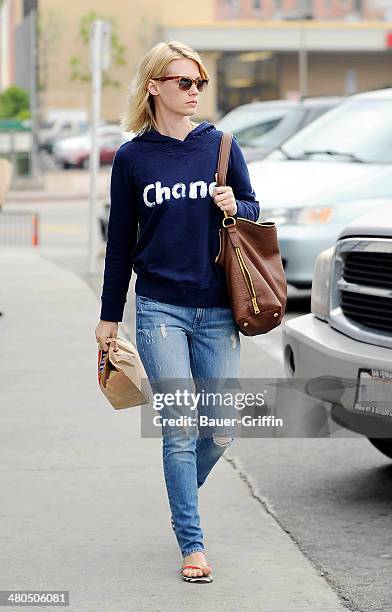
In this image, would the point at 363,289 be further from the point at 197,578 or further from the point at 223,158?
the point at 197,578

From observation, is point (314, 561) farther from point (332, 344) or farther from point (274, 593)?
point (332, 344)

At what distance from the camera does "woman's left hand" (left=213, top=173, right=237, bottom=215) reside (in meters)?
4.81

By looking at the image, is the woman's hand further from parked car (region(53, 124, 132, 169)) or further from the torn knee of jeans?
parked car (region(53, 124, 132, 169))

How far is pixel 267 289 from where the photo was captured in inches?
195

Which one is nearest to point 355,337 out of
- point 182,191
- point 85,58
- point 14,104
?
point 182,191

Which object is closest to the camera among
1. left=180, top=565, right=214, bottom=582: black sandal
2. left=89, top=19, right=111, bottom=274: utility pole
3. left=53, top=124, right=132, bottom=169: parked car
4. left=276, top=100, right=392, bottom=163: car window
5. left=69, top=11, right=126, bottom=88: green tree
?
left=180, top=565, right=214, bottom=582: black sandal

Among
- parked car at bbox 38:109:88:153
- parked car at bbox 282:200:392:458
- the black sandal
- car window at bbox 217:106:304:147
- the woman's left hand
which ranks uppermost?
the woman's left hand

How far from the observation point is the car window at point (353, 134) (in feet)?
41.3

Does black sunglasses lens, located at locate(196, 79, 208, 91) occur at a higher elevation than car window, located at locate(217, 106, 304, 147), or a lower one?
higher

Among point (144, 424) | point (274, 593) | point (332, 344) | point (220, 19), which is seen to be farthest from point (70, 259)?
point (220, 19)

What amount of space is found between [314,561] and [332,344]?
3.33ft

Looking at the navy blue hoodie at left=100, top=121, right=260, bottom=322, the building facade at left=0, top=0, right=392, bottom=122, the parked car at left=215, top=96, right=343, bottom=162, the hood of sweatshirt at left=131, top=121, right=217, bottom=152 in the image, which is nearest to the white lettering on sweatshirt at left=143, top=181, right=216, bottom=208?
the navy blue hoodie at left=100, top=121, right=260, bottom=322

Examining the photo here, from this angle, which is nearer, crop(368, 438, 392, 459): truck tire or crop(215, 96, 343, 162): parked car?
crop(368, 438, 392, 459): truck tire

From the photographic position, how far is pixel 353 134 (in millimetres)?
13000
